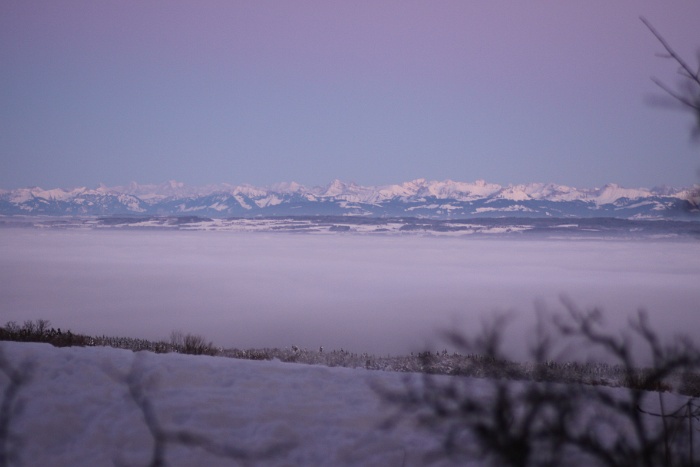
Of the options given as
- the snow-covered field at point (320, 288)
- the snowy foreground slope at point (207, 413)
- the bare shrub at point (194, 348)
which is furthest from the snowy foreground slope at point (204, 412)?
the bare shrub at point (194, 348)

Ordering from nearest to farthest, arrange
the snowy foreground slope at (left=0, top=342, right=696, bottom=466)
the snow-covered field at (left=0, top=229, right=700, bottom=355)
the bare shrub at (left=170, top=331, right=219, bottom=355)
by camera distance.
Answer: the snowy foreground slope at (left=0, top=342, right=696, bottom=466) < the bare shrub at (left=170, top=331, right=219, bottom=355) < the snow-covered field at (left=0, top=229, right=700, bottom=355)

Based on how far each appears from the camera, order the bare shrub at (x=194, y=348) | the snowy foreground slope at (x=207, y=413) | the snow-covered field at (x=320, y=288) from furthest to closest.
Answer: the snow-covered field at (x=320, y=288) → the bare shrub at (x=194, y=348) → the snowy foreground slope at (x=207, y=413)

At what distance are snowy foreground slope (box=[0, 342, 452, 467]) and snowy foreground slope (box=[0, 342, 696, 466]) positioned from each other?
0.01 m

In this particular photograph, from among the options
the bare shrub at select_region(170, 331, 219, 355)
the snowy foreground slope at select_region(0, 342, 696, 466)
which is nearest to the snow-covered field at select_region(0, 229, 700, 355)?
the snowy foreground slope at select_region(0, 342, 696, 466)

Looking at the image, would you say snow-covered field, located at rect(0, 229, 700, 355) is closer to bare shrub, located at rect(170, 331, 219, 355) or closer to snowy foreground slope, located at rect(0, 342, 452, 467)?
snowy foreground slope, located at rect(0, 342, 452, 467)

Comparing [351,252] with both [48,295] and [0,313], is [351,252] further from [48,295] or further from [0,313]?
[0,313]

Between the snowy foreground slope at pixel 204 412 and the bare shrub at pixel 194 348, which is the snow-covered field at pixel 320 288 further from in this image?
the bare shrub at pixel 194 348

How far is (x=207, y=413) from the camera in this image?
772 centimetres

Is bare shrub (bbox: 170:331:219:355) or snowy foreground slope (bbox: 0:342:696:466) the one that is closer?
snowy foreground slope (bbox: 0:342:696:466)

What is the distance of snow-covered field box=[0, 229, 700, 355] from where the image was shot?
51.8 metres

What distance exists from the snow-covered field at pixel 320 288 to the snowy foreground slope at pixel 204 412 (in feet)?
6.17

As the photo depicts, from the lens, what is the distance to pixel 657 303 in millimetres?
77562

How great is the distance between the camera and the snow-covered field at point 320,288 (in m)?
51.8

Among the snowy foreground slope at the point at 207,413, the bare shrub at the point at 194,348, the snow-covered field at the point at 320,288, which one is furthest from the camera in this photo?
the snow-covered field at the point at 320,288
